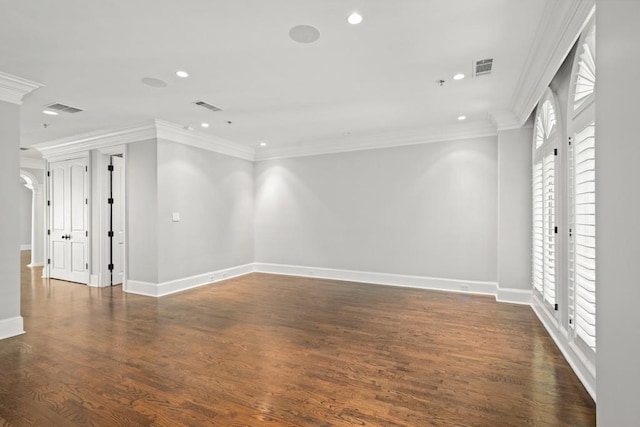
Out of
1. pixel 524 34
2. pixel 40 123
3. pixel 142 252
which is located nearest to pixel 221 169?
pixel 142 252

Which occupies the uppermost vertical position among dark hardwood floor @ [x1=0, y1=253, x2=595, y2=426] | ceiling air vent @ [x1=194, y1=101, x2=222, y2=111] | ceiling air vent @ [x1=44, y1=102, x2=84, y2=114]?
ceiling air vent @ [x1=194, y1=101, x2=222, y2=111]

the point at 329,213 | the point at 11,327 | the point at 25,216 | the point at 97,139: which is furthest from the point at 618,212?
the point at 25,216

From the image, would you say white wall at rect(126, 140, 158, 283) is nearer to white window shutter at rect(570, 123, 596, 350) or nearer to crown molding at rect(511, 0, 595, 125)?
crown molding at rect(511, 0, 595, 125)

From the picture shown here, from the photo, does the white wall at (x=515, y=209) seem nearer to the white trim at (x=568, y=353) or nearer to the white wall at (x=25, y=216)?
the white trim at (x=568, y=353)

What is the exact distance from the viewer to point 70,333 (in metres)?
3.71

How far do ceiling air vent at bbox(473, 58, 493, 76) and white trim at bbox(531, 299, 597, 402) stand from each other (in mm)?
2816

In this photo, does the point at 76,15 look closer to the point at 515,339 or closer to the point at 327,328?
the point at 327,328

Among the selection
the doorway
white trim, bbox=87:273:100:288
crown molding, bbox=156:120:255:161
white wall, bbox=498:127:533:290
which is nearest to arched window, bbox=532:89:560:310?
white wall, bbox=498:127:533:290

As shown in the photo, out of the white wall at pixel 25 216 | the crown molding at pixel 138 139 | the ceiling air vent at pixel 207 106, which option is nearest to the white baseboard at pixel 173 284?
the crown molding at pixel 138 139

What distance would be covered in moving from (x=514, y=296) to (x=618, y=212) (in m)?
4.58

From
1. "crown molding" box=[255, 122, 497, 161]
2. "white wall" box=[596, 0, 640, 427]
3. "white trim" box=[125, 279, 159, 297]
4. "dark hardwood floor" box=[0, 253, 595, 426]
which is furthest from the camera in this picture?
"crown molding" box=[255, 122, 497, 161]

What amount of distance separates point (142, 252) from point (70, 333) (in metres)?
1.97

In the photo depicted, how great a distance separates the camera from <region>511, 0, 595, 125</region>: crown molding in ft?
7.39

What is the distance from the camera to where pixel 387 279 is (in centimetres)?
618
